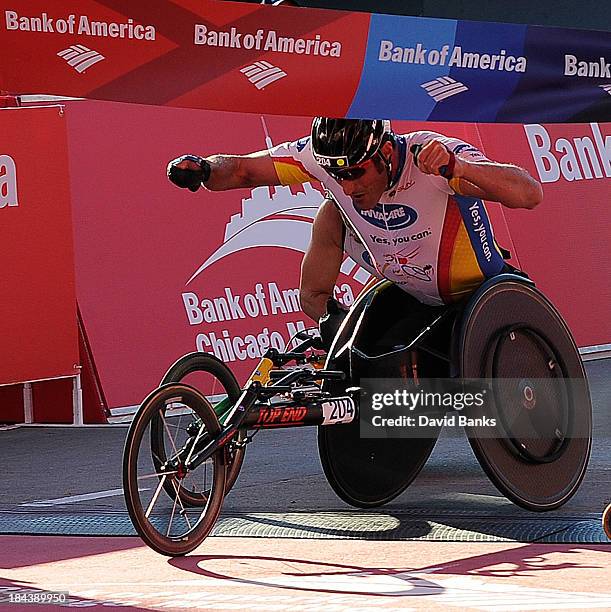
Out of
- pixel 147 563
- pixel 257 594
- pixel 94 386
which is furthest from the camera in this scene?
pixel 94 386

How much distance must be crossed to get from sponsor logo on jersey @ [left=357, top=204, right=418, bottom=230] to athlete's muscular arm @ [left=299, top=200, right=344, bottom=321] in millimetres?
729

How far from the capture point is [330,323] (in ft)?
23.3

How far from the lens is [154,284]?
10422mm

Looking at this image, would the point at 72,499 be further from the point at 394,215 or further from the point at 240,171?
the point at 394,215

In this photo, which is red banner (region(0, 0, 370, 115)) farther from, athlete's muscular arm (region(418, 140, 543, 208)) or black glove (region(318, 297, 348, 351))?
black glove (region(318, 297, 348, 351))

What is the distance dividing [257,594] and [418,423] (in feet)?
6.18

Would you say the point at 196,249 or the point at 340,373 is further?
the point at 196,249

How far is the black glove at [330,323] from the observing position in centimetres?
710

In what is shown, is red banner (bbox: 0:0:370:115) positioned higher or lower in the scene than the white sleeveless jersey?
higher

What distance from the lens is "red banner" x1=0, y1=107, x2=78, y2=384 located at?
9.83 m

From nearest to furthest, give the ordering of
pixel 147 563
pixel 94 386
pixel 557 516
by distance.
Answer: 1. pixel 147 563
2. pixel 557 516
3. pixel 94 386

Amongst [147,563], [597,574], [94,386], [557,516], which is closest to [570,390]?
[557,516]

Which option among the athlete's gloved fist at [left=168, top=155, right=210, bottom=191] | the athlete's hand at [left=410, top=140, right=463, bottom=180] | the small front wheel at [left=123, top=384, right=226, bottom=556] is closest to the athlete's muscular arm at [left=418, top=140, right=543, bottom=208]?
the athlete's hand at [left=410, top=140, right=463, bottom=180]

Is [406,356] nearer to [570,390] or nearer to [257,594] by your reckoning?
[570,390]
